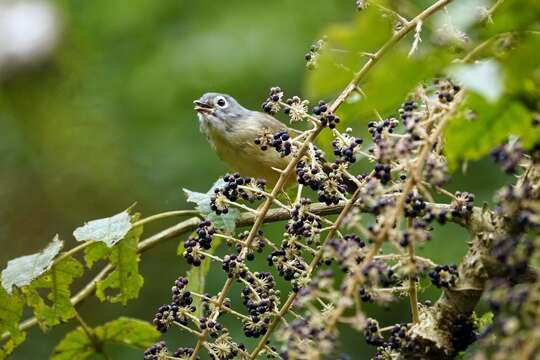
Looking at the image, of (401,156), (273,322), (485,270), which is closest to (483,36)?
(401,156)

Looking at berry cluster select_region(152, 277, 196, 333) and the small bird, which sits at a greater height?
berry cluster select_region(152, 277, 196, 333)

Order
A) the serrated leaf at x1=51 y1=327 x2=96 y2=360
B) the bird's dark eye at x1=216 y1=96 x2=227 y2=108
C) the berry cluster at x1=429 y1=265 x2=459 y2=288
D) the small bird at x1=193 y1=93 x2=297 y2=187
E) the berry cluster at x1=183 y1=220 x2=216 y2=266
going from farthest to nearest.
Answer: the bird's dark eye at x1=216 y1=96 x2=227 y2=108 < the small bird at x1=193 y1=93 x2=297 y2=187 < the serrated leaf at x1=51 y1=327 x2=96 y2=360 < the berry cluster at x1=183 y1=220 x2=216 y2=266 < the berry cluster at x1=429 y1=265 x2=459 y2=288

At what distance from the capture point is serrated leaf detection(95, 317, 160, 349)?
10.3 feet

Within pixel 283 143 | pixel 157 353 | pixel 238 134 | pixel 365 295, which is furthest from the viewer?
pixel 238 134

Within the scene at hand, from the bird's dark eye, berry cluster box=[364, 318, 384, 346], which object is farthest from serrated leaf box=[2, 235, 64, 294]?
Result: the bird's dark eye

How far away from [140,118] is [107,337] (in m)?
5.16

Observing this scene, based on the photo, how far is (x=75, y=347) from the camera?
3.13 m

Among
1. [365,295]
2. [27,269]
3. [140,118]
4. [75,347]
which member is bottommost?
[140,118]

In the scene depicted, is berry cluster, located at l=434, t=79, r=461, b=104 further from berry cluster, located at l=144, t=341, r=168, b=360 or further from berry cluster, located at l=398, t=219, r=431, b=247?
berry cluster, located at l=144, t=341, r=168, b=360

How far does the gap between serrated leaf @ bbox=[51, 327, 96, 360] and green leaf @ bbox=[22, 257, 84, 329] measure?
0.16 m

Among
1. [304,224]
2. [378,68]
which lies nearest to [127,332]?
[304,224]

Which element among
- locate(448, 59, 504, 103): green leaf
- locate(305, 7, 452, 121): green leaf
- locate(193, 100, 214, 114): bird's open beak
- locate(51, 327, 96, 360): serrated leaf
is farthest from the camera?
locate(193, 100, 214, 114): bird's open beak

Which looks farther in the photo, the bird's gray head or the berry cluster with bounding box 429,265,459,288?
the bird's gray head

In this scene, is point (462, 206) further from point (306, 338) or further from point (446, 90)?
point (306, 338)
